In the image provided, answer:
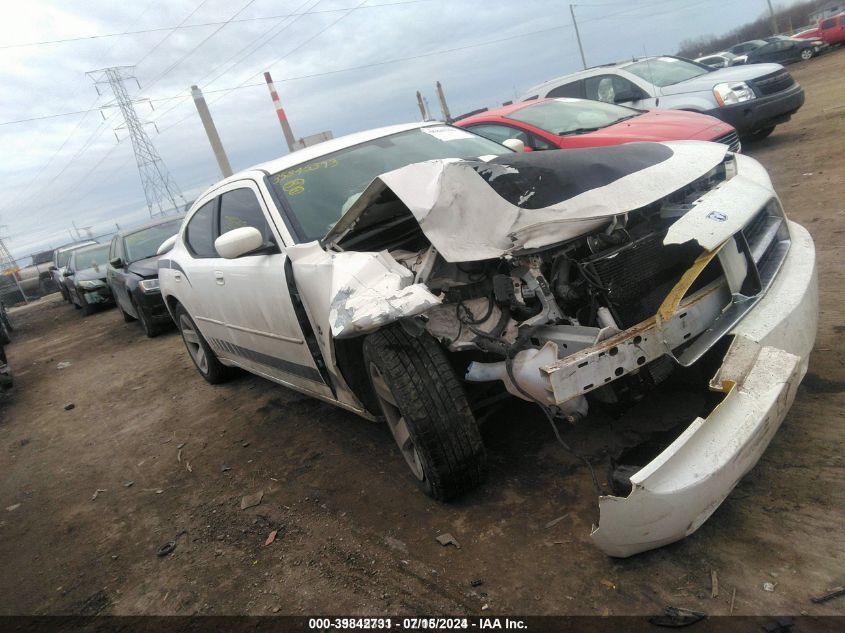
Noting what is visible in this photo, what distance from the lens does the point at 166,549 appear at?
10.3 ft

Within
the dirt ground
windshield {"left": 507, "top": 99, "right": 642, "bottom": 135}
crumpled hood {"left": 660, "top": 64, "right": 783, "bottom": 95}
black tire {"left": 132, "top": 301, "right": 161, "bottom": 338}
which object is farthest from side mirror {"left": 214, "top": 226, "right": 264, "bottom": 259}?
crumpled hood {"left": 660, "top": 64, "right": 783, "bottom": 95}

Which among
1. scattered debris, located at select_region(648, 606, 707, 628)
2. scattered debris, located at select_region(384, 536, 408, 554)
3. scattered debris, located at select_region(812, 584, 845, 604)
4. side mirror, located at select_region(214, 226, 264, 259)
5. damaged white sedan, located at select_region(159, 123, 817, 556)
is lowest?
scattered debris, located at select_region(812, 584, 845, 604)

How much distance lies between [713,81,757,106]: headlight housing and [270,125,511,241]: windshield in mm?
5469

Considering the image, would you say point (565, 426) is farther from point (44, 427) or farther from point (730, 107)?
point (730, 107)

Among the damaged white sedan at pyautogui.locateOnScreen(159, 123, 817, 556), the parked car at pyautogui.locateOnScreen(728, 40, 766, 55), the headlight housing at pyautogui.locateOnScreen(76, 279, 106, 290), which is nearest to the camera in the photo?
the damaged white sedan at pyautogui.locateOnScreen(159, 123, 817, 556)

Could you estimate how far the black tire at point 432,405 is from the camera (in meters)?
2.50

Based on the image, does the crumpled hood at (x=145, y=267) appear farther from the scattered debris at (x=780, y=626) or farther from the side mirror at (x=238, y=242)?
the scattered debris at (x=780, y=626)

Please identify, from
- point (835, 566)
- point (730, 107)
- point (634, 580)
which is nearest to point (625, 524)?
point (634, 580)

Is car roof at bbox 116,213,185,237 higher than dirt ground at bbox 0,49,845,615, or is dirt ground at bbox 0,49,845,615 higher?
car roof at bbox 116,213,185,237

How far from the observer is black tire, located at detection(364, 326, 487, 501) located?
98.3 inches

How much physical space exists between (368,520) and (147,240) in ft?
27.2

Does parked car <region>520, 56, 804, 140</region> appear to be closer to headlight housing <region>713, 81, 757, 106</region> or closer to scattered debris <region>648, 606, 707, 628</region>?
headlight housing <region>713, 81, 757, 106</region>

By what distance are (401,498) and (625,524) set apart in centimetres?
130

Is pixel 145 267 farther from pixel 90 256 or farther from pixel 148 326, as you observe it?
pixel 90 256
